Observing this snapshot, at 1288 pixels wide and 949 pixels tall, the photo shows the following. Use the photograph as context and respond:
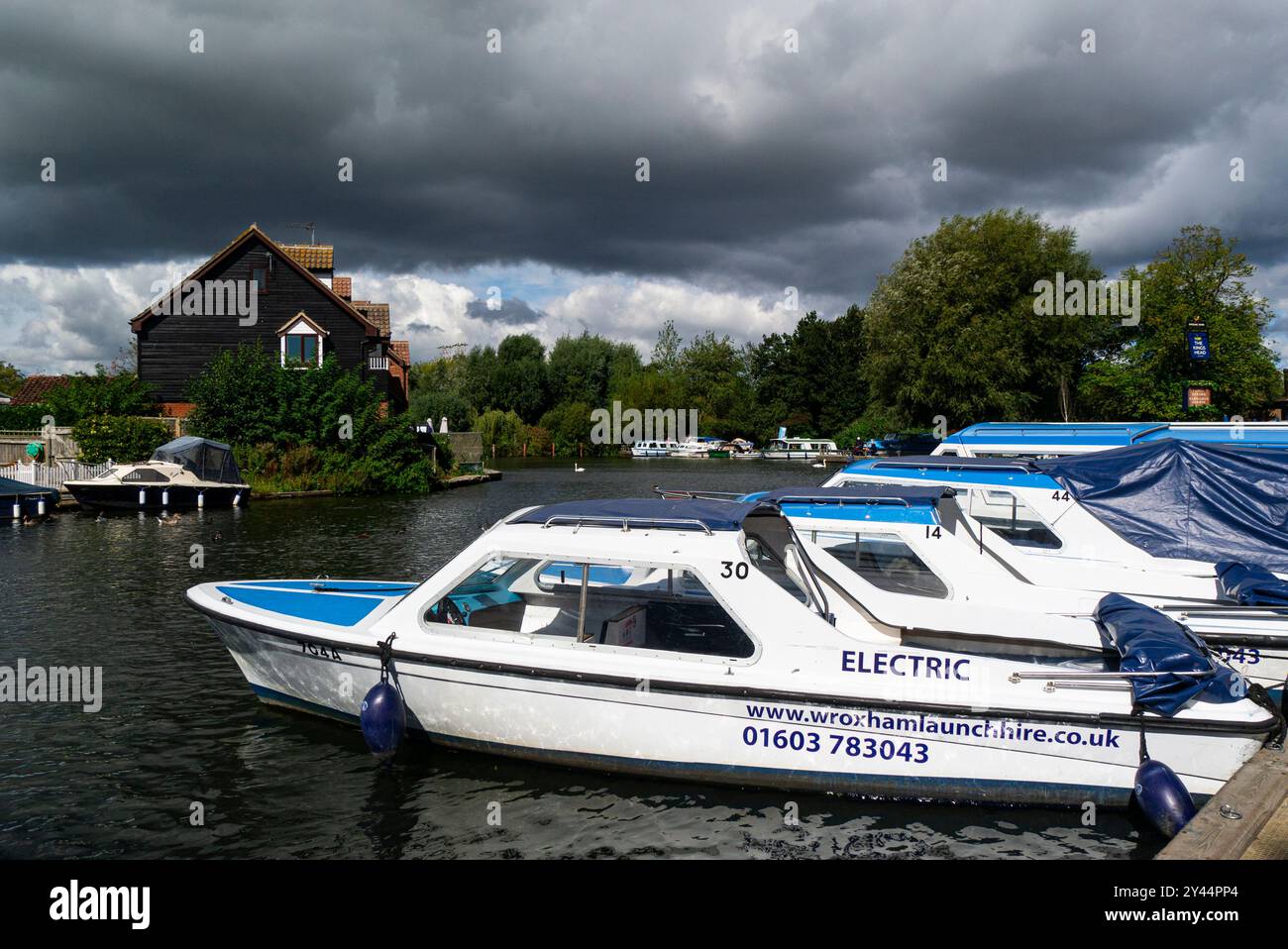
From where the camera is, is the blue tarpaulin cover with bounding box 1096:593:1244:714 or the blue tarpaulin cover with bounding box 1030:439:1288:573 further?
the blue tarpaulin cover with bounding box 1030:439:1288:573

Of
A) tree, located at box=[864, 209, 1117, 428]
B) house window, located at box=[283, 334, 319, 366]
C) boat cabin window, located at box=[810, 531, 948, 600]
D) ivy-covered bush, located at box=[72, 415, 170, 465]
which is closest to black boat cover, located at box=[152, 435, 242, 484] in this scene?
ivy-covered bush, located at box=[72, 415, 170, 465]

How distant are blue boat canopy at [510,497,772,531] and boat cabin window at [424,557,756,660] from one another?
404 millimetres

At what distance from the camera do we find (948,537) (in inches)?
403

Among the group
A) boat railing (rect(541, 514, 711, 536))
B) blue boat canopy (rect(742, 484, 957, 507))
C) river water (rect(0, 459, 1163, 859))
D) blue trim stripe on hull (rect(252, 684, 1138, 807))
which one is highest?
Result: blue boat canopy (rect(742, 484, 957, 507))

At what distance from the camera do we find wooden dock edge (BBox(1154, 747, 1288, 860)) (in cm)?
515

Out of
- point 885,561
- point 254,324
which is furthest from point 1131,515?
point 254,324

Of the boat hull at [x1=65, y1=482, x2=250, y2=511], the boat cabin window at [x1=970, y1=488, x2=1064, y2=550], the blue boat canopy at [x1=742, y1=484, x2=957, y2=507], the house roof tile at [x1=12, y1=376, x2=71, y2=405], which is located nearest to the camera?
the blue boat canopy at [x1=742, y1=484, x2=957, y2=507]

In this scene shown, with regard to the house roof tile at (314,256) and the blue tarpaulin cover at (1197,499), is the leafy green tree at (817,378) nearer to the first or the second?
the house roof tile at (314,256)

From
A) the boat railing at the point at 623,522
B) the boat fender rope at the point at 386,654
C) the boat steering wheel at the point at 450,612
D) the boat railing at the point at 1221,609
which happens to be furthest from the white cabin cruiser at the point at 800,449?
the boat fender rope at the point at 386,654

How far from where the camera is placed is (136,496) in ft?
96.2

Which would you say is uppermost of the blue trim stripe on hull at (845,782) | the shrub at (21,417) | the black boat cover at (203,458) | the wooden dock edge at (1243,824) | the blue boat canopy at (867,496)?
the shrub at (21,417)

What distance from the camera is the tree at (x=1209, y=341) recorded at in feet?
105

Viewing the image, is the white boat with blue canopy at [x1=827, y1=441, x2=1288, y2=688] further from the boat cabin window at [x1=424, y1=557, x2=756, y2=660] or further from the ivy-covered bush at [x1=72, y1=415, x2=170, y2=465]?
the ivy-covered bush at [x1=72, y1=415, x2=170, y2=465]

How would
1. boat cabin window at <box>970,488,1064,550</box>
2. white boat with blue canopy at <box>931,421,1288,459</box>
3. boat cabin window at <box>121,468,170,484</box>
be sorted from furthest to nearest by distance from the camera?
1. boat cabin window at <box>121,468,170,484</box>
2. white boat with blue canopy at <box>931,421,1288,459</box>
3. boat cabin window at <box>970,488,1064,550</box>
